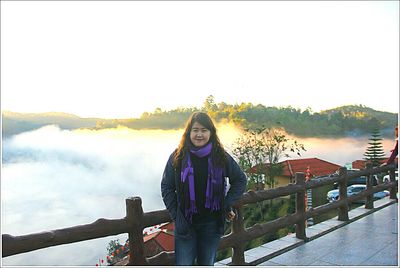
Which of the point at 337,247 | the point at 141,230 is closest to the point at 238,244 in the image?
the point at 141,230

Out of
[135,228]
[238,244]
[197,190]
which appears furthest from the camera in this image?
[238,244]

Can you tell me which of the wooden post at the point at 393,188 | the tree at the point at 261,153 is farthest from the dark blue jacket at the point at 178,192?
the tree at the point at 261,153

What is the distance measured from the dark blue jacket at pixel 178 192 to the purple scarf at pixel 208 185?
0.15 feet

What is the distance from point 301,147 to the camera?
14.9 meters

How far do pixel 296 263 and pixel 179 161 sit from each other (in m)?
1.86

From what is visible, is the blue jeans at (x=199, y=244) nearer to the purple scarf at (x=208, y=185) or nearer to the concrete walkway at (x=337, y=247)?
the purple scarf at (x=208, y=185)

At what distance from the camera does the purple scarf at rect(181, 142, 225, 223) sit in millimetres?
2125

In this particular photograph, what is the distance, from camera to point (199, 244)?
2227 mm

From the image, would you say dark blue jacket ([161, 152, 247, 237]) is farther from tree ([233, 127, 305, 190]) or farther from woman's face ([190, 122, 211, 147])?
tree ([233, 127, 305, 190])

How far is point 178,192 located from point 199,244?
1.10ft

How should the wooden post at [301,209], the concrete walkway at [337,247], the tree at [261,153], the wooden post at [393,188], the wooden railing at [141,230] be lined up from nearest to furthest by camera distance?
1. the wooden railing at [141,230]
2. the concrete walkway at [337,247]
3. the wooden post at [301,209]
4. the wooden post at [393,188]
5. the tree at [261,153]

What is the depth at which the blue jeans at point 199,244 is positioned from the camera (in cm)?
220

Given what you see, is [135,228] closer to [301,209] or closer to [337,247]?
[301,209]

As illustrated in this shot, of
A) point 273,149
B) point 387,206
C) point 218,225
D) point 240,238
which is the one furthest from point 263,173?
point 218,225
